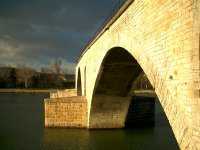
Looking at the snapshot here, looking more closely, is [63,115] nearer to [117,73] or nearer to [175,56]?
[117,73]

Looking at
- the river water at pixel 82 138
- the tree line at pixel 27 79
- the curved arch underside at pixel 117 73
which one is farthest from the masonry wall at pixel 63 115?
the tree line at pixel 27 79

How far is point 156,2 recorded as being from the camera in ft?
27.8

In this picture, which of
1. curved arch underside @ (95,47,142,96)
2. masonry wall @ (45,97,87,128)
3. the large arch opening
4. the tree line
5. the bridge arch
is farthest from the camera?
the tree line

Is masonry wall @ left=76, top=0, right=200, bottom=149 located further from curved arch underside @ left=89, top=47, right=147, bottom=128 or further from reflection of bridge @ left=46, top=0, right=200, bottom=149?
curved arch underside @ left=89, top=47, right=147, bottom=128

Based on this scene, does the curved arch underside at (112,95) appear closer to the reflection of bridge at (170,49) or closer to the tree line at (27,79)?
the reflection of bridge at (170,49)

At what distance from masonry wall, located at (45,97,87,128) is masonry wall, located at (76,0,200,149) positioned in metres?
12.4

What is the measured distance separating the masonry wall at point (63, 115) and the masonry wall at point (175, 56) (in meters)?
12.4

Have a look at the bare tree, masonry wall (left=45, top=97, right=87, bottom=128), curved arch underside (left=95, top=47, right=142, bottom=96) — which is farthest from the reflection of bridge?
the bare tree

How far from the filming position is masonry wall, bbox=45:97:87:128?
71.7ft

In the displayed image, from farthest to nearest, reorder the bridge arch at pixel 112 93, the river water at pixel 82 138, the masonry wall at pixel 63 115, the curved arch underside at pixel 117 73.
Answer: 1. the masonry wall at pixel 63 115
2. the bridge arch at pixel 112 93
3. the river water at pixel 82 138
4. the curved arch underside at pixel 117 73

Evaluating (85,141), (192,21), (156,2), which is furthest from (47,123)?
(192,21)

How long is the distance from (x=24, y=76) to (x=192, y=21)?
238 ft

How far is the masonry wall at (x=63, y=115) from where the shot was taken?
21859 millimetres

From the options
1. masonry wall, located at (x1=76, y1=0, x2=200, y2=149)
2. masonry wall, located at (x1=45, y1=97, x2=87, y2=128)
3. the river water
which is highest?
masonry wall, located at (x1=76, y1=0, x2=200, y2=149)
